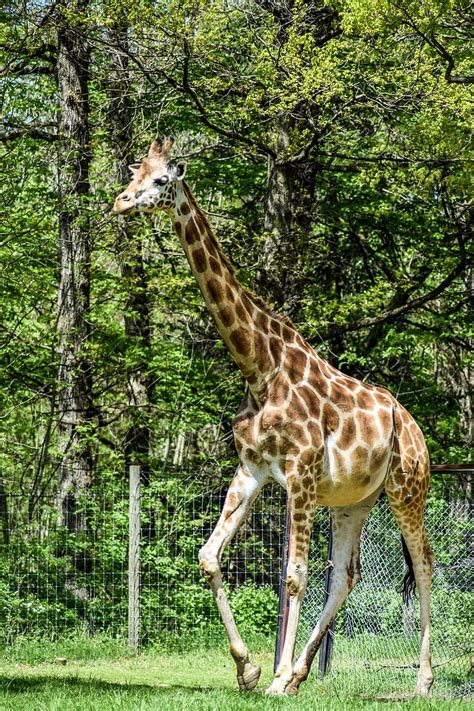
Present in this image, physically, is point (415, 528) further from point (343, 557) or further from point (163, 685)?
point (163, 685)

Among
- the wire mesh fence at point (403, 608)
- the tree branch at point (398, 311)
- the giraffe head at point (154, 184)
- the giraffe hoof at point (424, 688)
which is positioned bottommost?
the giraffe hoof at point (424, 688)

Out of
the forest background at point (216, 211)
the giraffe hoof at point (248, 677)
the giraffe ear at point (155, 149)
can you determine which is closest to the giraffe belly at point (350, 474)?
the giraffe hoof at point (248, 677)

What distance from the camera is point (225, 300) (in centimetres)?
770

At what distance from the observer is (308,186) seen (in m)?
15.4

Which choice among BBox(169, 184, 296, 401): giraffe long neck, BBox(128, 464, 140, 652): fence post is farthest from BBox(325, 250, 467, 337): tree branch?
BBox(169, 184, 296, 401): giraffe long neck

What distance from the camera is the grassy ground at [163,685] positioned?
635 centimetres

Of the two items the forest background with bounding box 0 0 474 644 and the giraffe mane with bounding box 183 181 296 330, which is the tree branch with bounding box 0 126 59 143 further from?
the giraffe mane with bounding box 183 181 296 330

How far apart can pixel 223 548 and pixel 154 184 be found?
2.62 metres

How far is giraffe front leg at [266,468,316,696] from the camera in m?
7.43

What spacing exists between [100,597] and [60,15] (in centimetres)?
768

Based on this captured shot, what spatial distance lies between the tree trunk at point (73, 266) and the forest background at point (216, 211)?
3 centimetres

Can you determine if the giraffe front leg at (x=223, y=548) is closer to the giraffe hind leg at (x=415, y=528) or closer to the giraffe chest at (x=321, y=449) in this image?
the giraffe chest at (x=321, y=449)

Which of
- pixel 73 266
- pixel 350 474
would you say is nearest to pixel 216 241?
pixel 350 474

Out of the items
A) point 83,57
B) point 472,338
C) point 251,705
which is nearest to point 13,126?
point 83,57
